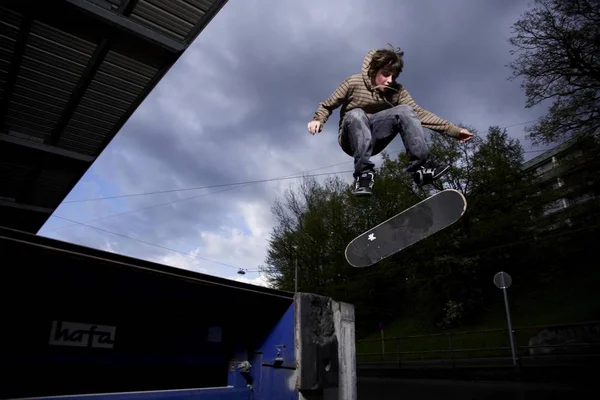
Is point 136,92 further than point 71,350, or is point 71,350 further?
point 136,92

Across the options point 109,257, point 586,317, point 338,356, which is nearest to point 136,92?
point 109,257

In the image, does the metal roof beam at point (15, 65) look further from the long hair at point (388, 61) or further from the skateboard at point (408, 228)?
the skateboard at point (408, 228)

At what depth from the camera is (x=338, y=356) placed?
3.23m

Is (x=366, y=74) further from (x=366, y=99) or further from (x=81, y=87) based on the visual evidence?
(x=81, y=87)

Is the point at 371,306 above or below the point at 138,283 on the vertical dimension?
above

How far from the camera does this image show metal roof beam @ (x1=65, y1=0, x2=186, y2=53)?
169 inches

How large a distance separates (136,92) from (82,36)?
987mm

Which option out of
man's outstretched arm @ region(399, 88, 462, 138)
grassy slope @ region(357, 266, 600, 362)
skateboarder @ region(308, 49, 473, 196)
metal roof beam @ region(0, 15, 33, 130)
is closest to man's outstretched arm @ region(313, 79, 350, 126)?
skateboarder @ region(308, 49, 473, 196)

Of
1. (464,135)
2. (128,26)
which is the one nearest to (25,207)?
(128,26)

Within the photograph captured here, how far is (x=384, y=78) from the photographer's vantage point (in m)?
3.80

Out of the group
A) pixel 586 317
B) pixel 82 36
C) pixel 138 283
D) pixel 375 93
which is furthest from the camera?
pixel 586 317

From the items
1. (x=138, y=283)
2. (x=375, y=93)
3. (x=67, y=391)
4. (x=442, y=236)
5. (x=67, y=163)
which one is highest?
(x=442, y=236)

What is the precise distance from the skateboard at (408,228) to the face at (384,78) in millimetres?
1090

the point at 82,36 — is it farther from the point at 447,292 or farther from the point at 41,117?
the point at 447,292
